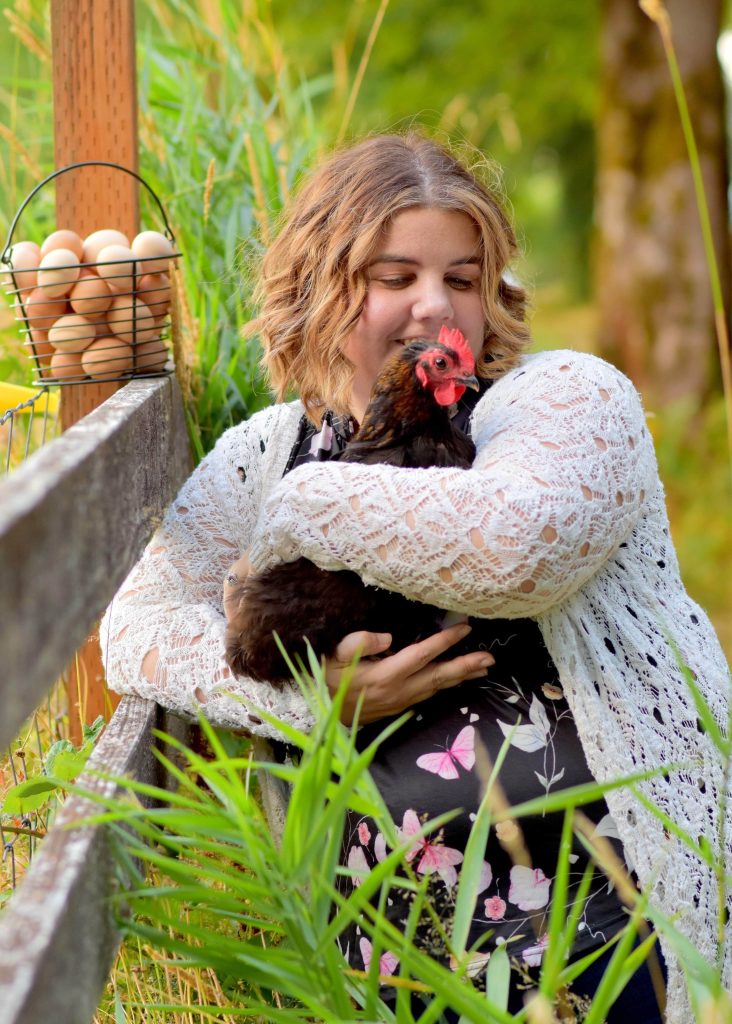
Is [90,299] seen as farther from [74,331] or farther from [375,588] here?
[375,588]

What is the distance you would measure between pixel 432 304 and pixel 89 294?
26.4 inches

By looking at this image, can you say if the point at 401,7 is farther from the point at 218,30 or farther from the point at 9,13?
the point at 9,13

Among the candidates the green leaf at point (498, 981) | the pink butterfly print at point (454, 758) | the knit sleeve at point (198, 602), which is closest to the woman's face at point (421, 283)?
the knit sleeve at point (198, 602)

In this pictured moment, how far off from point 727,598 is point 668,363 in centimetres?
216

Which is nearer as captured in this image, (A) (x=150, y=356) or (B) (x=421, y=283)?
(B) (x=421, y=283)

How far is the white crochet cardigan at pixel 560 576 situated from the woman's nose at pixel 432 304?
170 millimetres

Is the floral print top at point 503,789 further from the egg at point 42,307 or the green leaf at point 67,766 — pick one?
the egg at point 42,307

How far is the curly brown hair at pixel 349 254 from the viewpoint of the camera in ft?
6.81

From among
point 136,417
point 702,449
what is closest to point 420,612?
point 136,417

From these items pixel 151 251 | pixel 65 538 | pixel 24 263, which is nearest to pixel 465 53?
pixel 151 251

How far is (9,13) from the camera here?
3014mm

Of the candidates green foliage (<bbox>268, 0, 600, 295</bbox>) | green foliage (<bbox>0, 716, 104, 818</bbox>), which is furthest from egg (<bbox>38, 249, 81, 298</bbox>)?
green foliage (<bbox>268, 0, 600, 295</bbox>)

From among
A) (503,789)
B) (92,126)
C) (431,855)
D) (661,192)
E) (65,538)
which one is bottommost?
(431,855)

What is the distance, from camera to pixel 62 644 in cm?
117
